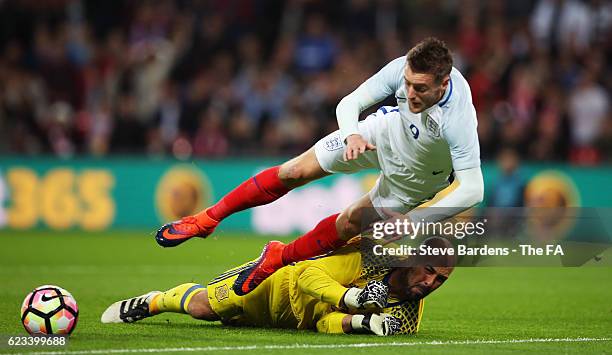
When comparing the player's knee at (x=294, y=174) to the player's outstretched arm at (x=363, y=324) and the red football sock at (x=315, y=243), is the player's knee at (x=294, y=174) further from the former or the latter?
the player's outstretched arm at (x=363, y=324)

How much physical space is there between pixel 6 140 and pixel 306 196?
5155 millimetres

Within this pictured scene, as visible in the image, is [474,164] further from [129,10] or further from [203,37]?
[129,10]

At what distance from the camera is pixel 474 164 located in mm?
7082

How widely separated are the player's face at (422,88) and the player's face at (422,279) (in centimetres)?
112

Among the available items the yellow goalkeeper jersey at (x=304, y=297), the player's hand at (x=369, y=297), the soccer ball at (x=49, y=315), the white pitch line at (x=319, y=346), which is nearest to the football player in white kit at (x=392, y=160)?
the yellow goalkeeper jersey at (x=304, y=297)

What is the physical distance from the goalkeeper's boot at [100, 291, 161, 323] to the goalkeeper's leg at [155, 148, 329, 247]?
0.49 m

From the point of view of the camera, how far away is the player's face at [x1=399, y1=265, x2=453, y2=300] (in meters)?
7.05

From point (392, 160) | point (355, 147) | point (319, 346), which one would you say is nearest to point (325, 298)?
point (319, 346)

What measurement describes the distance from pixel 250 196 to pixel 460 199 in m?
1.94

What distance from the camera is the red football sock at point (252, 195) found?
8195mm

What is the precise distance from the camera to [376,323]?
23.4 feet

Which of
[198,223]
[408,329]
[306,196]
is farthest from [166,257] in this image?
[408,329]

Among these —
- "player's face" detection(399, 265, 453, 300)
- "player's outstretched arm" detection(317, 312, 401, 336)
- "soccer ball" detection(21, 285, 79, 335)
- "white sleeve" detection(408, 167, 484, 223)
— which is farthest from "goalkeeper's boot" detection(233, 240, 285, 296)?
"soccer ball" detection(21, 285, 79, 335)

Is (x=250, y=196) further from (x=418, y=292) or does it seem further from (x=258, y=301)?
(x=418, y=292)
